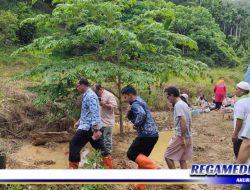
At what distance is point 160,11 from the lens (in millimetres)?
9578

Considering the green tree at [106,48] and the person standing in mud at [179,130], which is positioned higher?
the green tree at [106,48]

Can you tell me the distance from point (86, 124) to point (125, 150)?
3181 millimetres

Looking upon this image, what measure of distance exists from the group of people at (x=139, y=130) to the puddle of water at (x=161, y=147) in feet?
7.98

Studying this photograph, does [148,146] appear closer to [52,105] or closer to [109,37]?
[109,37]

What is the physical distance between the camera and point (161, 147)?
10320 millimetres

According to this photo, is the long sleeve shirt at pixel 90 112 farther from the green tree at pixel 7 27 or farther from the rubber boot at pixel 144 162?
the green tree at pixel 7 27

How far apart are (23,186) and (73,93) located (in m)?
4.96

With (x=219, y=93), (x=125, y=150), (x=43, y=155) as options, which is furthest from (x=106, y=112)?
(x=219, y=93)

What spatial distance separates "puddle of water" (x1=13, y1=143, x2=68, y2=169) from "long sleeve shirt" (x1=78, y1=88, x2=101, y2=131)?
2.14m

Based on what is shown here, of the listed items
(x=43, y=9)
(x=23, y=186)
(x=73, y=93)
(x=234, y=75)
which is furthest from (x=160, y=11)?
(x=43, y=9)

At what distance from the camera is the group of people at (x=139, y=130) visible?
5.84 metres

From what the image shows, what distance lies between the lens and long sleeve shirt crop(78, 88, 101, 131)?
6.18 metres

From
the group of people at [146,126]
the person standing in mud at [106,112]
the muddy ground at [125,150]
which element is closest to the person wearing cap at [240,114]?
the group of people at [146,126]

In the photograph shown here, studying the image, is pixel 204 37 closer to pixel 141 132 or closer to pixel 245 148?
pixel 141 132
